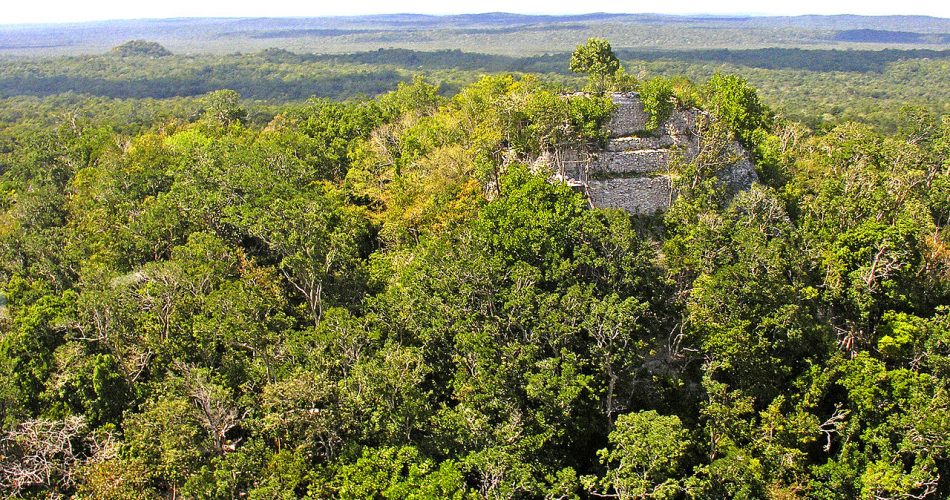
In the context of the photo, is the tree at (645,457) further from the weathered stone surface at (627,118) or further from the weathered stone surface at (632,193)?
the weathered stone surface at (627,118)

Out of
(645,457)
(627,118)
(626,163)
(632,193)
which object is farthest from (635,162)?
(645,457)

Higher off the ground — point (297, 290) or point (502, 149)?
point (502, 149)

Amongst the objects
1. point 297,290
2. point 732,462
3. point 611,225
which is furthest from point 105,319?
point 732,462

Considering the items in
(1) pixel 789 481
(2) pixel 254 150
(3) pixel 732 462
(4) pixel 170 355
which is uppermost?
(2) pixel 254 150

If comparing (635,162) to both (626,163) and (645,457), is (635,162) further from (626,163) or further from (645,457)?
(645,457)

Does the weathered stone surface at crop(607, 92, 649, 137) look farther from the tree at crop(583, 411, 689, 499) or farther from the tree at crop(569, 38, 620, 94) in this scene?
the tree at crop(583, 411, 689, 499)

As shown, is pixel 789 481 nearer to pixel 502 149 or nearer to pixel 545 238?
pixel 545 238
